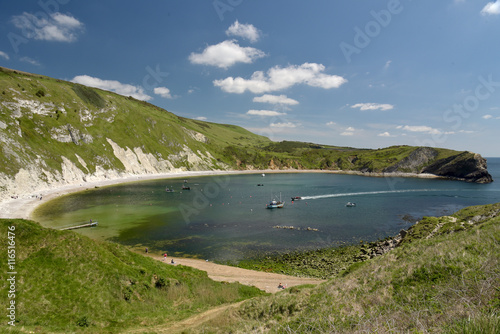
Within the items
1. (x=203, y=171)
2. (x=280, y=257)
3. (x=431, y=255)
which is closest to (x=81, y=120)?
(x=203, y=171)

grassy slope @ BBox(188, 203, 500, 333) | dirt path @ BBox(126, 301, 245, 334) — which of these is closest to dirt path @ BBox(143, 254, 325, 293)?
dirt path @ BBox(126, 301, 245, 334)

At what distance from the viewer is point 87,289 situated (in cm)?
1836

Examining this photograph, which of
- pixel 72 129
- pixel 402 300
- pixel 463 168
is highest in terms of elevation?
pixel 72 129

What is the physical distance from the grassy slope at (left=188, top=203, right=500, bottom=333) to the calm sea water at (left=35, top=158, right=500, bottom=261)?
Answer: 29846mm

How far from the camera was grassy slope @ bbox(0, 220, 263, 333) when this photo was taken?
16016 mm

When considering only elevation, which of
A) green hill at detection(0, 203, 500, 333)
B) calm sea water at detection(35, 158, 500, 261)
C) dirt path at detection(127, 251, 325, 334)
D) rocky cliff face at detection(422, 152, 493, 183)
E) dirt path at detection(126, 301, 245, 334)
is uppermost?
rocky cliff face at detection(422, 152, 493, 183)

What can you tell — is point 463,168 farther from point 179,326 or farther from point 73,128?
point 73,128

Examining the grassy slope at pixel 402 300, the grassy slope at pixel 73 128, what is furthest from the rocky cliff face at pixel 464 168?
the grassy slope at pixel 73 128

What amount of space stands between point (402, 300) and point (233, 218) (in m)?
59.7

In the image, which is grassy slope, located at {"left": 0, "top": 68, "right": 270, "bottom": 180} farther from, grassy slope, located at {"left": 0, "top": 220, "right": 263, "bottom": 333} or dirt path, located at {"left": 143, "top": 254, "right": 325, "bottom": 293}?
grassy slope, located at {"left": 0, "top": 220, "right": 263, "bottom": 333}

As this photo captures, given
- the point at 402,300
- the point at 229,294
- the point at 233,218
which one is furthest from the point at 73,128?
the point at 402,300

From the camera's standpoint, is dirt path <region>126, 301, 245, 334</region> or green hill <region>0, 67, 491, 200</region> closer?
dirt path <region>126, 301, 245, 334</region>

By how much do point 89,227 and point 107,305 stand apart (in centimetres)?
4798

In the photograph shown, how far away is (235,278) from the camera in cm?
3472
